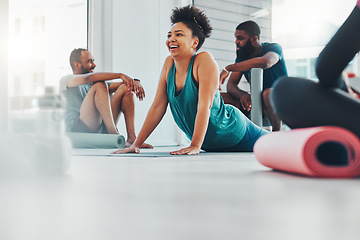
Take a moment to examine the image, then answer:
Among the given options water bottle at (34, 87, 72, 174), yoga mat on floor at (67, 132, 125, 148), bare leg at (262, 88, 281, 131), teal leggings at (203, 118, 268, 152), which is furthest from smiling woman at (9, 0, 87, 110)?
water bottle at (34, 87, 72, 174)

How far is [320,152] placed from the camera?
0.99 metres

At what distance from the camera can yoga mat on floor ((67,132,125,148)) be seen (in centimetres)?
310

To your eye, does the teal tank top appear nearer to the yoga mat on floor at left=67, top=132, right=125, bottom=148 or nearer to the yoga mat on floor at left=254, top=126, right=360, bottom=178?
the yoga mat on floor at left=67, top=132, right=125, bottom=148

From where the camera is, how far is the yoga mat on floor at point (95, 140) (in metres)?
3.10

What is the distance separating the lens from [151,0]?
4453 mm

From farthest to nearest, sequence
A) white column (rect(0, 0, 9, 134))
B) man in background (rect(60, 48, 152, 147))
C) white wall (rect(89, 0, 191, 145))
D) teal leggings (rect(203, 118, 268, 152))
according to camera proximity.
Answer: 1. white wall (rect(89, 0, 191, 145))
2. man in background (rect(60, 48, 152, 147))
3. white column (rect(0, 0, 9, 134))
4. teal leggings (rect(203, 118, 268, 152))

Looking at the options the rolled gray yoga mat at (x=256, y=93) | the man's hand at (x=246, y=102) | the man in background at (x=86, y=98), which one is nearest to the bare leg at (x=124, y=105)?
the man in background at (x=86, y=98)

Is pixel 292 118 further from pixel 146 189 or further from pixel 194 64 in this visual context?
pixel 194 64

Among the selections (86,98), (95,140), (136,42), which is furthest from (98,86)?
(136,42)

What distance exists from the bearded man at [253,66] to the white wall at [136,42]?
4.00ft

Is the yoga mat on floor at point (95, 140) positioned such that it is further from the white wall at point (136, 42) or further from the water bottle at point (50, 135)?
the water bottle at point (50, 135)

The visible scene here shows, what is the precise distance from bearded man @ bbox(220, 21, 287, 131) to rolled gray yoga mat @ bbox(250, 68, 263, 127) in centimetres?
5

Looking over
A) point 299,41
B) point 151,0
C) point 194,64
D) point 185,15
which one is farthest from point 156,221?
point 151,0

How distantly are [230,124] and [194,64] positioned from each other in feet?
1.37
